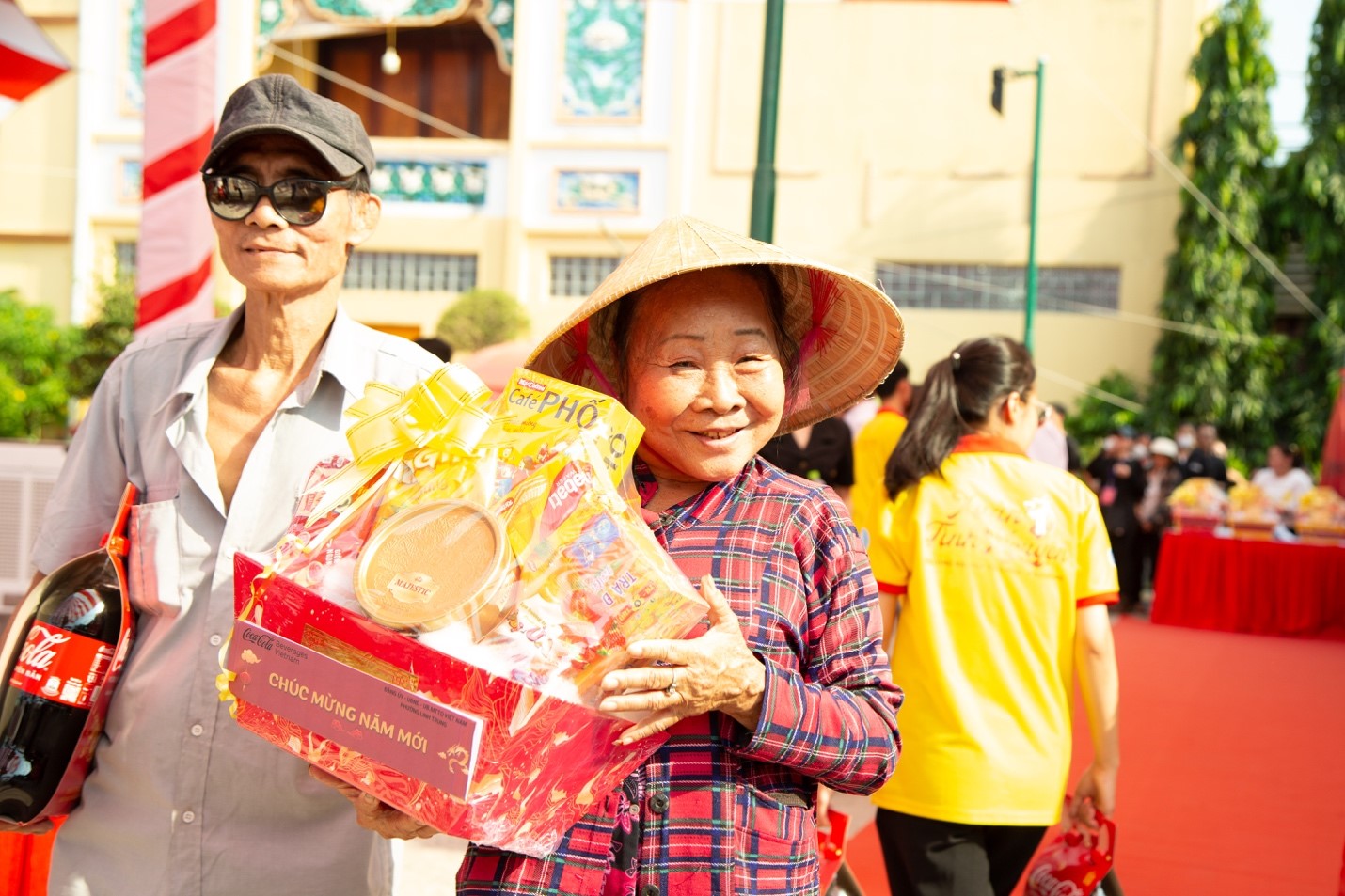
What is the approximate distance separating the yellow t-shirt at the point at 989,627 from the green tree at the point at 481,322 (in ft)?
43.7

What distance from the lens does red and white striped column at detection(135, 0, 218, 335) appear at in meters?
3.90

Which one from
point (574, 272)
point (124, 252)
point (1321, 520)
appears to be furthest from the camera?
point (124, 252)

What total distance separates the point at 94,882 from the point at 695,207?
17880 millimetres

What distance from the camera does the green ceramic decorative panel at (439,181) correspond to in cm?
1959

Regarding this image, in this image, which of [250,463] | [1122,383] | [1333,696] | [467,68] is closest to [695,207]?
[467,68]

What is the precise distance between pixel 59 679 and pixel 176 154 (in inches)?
91.9

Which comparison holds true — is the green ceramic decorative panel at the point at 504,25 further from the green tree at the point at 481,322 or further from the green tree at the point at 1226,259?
the green tree at the point at 1226,259

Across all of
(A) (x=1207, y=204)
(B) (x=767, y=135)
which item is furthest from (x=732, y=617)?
(A) (x=1207, y=204)

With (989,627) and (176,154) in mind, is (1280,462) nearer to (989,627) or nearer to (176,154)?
(989,627)

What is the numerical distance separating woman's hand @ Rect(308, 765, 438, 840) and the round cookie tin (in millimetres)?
312

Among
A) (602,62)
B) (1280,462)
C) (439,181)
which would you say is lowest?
(1280,462)

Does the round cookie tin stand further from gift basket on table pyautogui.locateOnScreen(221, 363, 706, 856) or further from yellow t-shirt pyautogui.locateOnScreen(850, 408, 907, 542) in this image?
yellow t-shirt pyautogui.locateOnScreen(850, 408, 907, 542)

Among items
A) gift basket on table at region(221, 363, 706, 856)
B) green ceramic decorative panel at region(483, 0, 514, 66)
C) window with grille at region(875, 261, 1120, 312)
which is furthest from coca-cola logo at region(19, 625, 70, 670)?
green ceramic decorative panel at region(483, 0, 514, 66)

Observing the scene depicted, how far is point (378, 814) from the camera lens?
1592mm
